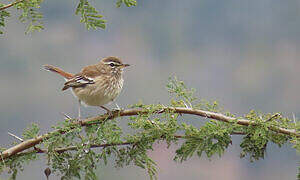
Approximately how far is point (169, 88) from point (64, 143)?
78cm

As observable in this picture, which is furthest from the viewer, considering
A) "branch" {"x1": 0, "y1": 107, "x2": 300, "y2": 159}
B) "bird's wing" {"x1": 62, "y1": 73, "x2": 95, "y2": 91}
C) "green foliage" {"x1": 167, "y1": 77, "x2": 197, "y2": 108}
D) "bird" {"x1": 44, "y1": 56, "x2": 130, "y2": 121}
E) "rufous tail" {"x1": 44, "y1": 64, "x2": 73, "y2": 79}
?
"rufous tail" {"x1": 44, "y1": 64, "x2": 73, "y2": 79}

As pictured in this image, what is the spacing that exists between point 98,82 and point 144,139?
7.98ft

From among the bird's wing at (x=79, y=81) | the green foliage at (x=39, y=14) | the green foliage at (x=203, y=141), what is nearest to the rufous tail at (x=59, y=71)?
the bird's wing at (x=79, y=81)

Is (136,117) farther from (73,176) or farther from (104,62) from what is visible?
(104,62)

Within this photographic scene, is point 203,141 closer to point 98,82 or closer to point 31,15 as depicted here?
point 31,15

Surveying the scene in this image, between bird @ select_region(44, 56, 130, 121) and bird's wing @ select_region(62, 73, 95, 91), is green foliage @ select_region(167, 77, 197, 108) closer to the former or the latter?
bird @ select_region(44, 56, 130, 121)

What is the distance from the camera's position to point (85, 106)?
Result: 15.5 feet

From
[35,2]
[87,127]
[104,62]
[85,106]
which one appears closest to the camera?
[35,2]

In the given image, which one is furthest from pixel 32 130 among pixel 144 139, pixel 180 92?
pixel 180 92

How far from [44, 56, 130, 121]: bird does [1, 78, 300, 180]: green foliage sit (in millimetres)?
1909

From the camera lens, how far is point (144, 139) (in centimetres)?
251

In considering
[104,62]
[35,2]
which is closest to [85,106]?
[104,62]

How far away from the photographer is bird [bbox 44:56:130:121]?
15.2 ft

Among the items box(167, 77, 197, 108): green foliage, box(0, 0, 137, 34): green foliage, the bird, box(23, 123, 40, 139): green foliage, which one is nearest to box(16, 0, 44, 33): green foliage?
box(0, 0, 137, 34): green foliage
